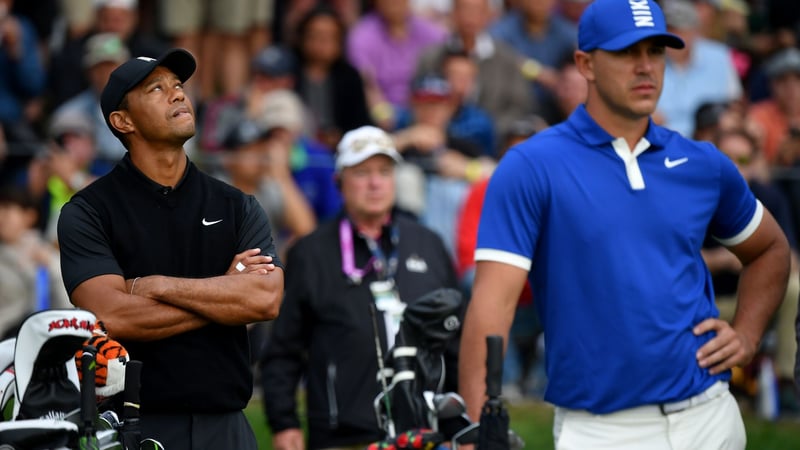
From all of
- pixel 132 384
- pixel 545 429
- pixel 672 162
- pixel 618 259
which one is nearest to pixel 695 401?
pixel 618 259

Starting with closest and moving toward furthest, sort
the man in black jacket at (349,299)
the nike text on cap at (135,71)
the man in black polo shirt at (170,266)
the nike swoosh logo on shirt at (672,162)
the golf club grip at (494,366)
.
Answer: the golf club grip at (494,366) → the man in black polo shirt at (170,266) → the nike text on cap at (135,71) → the nike swoosh logo on shirt at (672,162) → the man in black jacket at (349,299)

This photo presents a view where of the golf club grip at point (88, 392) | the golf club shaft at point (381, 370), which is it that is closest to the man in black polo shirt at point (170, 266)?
the golf club shaft at point (381, 370)

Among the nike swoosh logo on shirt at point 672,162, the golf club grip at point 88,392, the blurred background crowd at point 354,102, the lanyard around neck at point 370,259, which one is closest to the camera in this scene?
the golf club grip at point 88,392

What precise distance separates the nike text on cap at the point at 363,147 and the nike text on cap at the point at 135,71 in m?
2.69

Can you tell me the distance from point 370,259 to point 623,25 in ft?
8.63

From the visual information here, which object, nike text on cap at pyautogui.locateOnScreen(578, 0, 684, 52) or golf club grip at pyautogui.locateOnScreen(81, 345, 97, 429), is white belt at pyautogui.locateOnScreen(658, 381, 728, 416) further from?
golf club grip at pyautogui.locateOnScreen(81, 345, 97, 429)

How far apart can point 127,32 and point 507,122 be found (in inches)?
136

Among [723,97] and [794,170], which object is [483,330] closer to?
[794,170]

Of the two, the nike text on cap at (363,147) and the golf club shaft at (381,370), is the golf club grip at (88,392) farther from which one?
the nike text on cap at (363,147)

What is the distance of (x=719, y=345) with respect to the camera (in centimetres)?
626

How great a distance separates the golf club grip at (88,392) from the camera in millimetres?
4902

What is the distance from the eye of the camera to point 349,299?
8352 millimetres

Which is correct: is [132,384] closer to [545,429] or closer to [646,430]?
[646,430]

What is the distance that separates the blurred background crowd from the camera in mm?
11656
